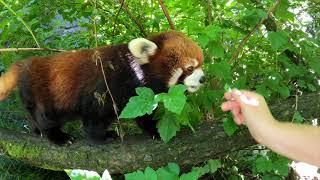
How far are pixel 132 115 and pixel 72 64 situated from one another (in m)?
1.14

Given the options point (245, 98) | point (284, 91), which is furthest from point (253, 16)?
point (245, 98)

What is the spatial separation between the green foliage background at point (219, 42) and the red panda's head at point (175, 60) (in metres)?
0.09

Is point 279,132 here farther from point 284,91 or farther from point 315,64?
point 315,64

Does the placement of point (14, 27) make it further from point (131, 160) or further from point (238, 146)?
point (238, 146)

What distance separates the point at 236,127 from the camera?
2.53 meters

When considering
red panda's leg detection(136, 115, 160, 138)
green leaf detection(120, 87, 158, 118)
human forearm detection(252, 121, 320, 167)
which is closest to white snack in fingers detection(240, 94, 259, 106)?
human forearm detection(252, 121, 320, 167)

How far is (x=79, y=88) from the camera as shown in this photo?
3.04 m

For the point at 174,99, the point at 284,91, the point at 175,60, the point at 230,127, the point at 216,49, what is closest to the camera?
the point at 174,99

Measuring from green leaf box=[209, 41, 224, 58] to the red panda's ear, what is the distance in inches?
15.3

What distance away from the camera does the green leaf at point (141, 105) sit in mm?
2100

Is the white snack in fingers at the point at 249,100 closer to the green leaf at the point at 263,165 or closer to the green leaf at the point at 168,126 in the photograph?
the green leaf at the point at 168,126

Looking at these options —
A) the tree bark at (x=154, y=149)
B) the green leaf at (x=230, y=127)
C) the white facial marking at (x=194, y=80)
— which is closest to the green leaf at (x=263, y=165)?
the tree bark at (x=154, y=149)

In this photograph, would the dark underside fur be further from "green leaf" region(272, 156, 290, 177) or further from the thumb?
the thumb

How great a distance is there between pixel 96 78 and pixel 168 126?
66 centimetres
